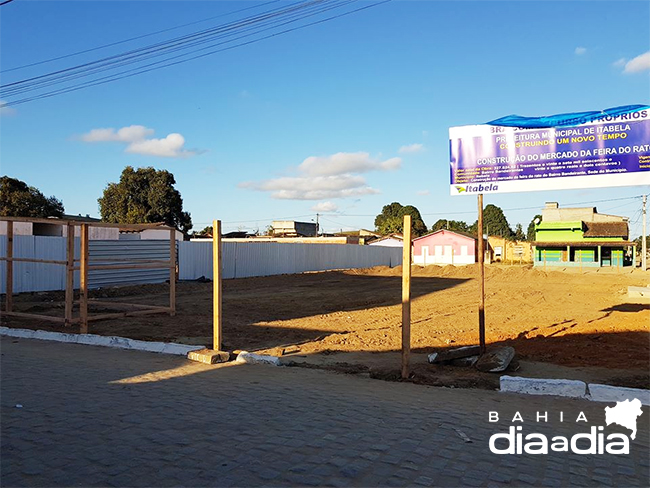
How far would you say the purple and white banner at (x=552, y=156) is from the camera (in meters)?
7.29

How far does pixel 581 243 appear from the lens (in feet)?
187

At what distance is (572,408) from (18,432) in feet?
18.8

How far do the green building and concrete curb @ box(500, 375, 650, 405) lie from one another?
53748 mm

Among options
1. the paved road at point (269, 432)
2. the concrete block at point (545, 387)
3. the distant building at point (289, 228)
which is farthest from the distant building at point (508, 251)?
the paved road at point (269, 432)

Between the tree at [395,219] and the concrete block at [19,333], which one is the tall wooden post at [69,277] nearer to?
the concrete block at [19,333]

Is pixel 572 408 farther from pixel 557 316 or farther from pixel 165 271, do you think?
pixel 165 271

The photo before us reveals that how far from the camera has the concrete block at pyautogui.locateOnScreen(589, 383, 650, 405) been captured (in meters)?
6.31

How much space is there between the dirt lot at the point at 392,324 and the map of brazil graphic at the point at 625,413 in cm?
120

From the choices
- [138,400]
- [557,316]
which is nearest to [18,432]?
[138,400]

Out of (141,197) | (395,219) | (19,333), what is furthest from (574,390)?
(395,219)

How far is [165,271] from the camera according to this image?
1089 inches

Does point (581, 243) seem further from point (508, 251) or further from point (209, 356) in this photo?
point (209, 356)

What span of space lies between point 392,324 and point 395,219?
3337 inches

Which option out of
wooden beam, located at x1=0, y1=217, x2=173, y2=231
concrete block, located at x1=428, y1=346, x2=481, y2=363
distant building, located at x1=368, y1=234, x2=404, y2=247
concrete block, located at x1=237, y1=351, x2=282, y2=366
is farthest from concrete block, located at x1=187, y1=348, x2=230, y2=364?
distant building, located at x1=368, y1=234, x2=404, y2=247
